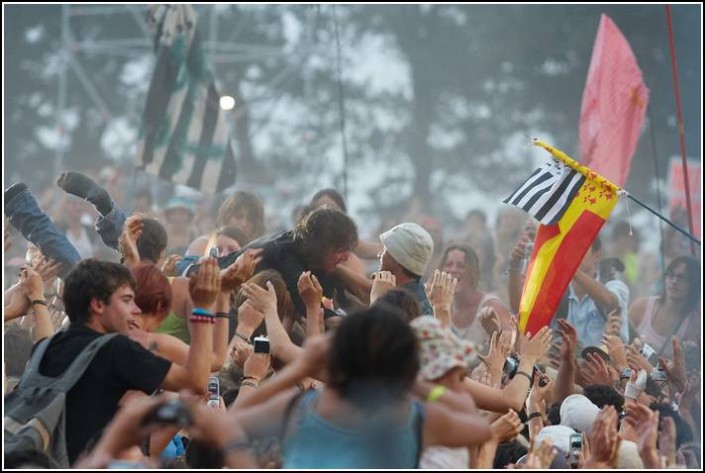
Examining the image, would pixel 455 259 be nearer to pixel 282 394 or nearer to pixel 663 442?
pixel 663 442

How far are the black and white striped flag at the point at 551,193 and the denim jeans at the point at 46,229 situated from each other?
213 centimetres

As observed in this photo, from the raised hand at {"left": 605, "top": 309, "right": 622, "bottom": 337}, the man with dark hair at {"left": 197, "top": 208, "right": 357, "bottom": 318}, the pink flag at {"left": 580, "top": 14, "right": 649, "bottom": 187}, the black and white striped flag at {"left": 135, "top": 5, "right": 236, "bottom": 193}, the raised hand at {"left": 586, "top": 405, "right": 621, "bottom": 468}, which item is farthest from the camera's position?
the black and white striped flag at {"left": 135, "top": 5, "right": 236, "bottom": 193}

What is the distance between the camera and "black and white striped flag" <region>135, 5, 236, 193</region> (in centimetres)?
1445

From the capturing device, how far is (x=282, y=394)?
544 centimetres

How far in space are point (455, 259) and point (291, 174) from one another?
74.4ft

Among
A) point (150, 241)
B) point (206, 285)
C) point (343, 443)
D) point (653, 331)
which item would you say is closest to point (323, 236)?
point (150, 241)

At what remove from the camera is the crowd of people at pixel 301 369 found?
17.4 ft

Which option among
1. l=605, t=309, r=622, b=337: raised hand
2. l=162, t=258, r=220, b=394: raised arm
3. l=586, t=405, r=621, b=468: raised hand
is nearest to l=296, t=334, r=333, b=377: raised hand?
l=162, t=258, r=220, b=394: raised arm

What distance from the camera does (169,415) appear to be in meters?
5.13

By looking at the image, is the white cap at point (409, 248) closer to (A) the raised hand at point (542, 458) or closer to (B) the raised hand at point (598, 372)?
(B) the raised hand at point (598, 372)

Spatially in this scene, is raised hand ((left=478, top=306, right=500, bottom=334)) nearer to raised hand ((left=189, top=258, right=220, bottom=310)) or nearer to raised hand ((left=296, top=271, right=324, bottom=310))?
raised hand ((left=296, top=271, right=324, bottom=310))

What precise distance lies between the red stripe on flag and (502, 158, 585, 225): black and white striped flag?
92 mm

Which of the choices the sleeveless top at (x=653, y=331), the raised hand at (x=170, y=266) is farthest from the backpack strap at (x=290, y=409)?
the sleeveless top at (x=653, y=331)

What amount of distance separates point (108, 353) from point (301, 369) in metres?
0.91
